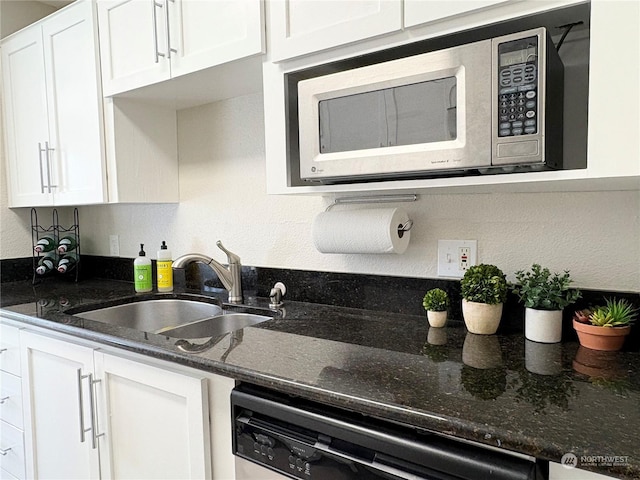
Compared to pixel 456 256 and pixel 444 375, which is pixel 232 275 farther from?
pixel 444 375

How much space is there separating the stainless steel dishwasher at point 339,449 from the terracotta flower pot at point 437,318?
1.66 ft

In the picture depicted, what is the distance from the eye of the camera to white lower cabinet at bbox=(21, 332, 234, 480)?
1.13 meters

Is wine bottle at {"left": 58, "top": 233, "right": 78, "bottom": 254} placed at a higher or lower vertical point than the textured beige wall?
lower

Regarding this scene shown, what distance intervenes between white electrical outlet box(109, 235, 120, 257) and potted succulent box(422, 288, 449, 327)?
5.69 feet

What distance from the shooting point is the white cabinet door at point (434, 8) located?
38.2 inches

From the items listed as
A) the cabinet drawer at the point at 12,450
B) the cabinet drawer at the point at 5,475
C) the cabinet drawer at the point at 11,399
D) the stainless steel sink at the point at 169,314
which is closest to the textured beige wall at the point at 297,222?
the stainless steel sink at the point at 169,314

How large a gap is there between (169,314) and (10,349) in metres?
0.58

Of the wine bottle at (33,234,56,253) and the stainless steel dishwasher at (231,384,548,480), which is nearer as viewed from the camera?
the stainless steel dishwasher at (231,384,548,480)

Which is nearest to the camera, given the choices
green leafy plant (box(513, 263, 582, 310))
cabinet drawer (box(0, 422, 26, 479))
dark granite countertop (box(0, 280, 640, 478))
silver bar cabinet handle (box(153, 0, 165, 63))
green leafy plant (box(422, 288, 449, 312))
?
dark granite countertop (box(0, 280, 640, 478))

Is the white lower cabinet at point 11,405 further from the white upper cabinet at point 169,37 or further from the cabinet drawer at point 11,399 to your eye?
the white upper cabinet at point 169,37

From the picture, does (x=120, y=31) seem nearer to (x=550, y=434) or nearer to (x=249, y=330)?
(x=249, y=330)

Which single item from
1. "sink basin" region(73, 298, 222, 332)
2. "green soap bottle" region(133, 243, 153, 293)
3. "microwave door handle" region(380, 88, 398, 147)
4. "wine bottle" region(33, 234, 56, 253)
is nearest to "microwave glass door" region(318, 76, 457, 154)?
"microwave door handle" region(380, 88, 398, 147)

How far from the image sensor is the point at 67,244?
242cm

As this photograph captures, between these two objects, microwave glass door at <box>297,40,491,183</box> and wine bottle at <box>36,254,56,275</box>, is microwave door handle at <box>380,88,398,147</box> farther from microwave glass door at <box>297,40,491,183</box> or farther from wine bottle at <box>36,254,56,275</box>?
wine bottle at <box>36,254,56,275</box>
